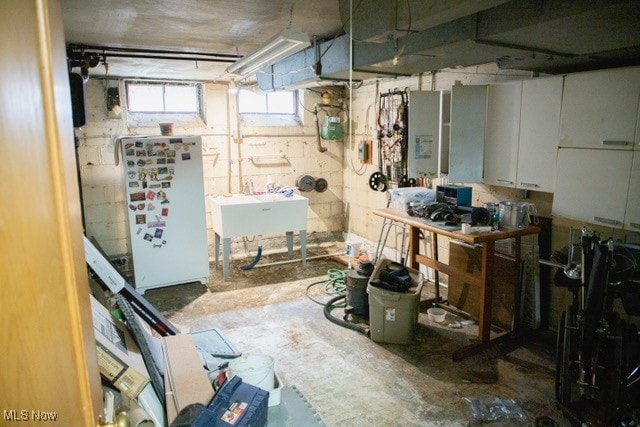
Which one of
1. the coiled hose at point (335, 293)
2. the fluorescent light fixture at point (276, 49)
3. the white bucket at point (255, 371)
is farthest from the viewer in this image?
the coiled hose at point (335, 293)

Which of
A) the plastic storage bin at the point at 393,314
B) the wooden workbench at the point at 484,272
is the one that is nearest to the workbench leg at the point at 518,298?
the wooden workbench at the point at 484,272

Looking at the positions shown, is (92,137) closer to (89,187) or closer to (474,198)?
(89,187)

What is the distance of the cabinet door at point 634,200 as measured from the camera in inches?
111

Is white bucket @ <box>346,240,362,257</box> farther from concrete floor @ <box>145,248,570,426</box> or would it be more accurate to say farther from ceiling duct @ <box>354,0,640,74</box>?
ceiling duct @ <box>354,0,640,74</box>

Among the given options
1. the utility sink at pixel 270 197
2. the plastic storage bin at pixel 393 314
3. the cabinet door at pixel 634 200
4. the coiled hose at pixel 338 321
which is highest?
the cabinet door at pixel 634 200

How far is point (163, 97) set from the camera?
18.8ft

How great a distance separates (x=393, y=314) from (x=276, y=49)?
7.57 ft

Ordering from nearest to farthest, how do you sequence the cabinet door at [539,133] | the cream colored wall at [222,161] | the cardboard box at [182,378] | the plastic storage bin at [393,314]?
the cardboard box at [182,378] → the cabinet door at [539,133] → the plastic storage bin at [393,314] → the cream colored wall at [222,161]

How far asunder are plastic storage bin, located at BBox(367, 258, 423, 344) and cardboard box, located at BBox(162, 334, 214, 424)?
1.69 metres

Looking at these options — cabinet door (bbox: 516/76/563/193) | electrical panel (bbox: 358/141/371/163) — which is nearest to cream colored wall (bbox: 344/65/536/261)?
electrical panel (bbox: 358/141/371/163)

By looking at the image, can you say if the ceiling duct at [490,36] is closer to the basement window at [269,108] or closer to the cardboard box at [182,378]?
the cardboard box at [182,378]

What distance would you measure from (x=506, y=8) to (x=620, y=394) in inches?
85.1

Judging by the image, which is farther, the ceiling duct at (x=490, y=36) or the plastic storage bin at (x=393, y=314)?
the plastic storage bin at (x=393, y=314)

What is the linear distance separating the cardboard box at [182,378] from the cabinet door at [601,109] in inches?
119
